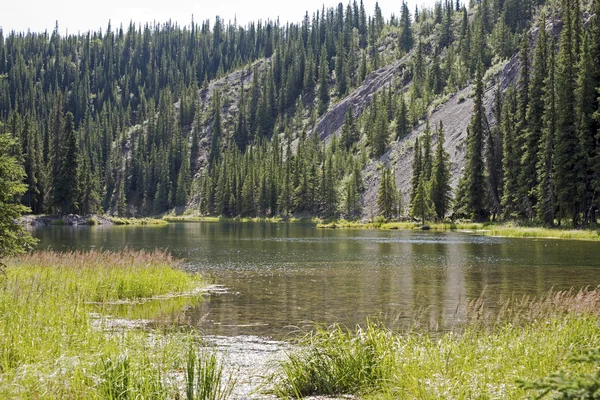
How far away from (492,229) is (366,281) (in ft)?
169

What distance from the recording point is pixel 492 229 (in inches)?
3014

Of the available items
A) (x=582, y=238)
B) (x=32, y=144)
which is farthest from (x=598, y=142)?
(x=32, y=144)

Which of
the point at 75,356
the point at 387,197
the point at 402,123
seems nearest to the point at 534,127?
the point at 387,197

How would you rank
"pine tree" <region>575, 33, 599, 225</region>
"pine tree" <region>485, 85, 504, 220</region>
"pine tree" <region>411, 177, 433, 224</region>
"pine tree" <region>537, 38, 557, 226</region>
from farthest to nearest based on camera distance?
"pine tree" <region>411, 177, 433, 224</region> → "pine tree" <region>485, 85, 504, 220</region> → "pine tree" <region>537, 38, 557, 226</region> → "pine tree" <region>575, 33, 599, 225</region>

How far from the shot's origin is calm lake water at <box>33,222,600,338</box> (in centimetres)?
1942

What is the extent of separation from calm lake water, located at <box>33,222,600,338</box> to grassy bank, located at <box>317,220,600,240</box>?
9937mm

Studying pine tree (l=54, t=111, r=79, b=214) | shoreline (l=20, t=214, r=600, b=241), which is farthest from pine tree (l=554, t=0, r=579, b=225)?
pine tree (l=54, t=111, r=79, b=214)

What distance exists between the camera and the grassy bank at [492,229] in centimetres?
6049

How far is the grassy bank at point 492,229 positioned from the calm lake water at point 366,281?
9.94m

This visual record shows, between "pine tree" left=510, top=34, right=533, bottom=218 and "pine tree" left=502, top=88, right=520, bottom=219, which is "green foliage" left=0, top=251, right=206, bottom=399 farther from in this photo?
"pine tree" left=502, top=88, right=520, bottom=219

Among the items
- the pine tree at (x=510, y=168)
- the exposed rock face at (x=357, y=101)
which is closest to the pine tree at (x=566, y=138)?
the pine tree at (x=510, y=168)

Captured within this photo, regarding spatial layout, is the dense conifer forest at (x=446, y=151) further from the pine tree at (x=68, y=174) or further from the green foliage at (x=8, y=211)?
the green foliage at (x=8, y=211)

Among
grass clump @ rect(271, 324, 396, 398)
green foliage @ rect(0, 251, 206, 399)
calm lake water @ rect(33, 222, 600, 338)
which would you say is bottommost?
calm lake water @ rect(33, 222, 600, 338)

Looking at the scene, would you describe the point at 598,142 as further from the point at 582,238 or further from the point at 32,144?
the point at 32,144
